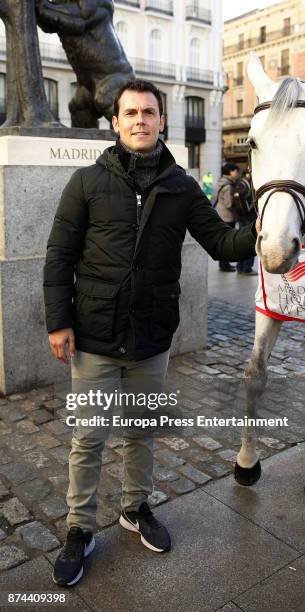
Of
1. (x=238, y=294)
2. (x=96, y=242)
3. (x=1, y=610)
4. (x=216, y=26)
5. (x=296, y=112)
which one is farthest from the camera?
(x=216, y=26)

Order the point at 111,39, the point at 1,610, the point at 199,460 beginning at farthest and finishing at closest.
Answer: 1. the point at 111,39
2. the point at 199,460
3. the point at 1,610

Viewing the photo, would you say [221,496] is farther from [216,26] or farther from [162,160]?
[216,26]

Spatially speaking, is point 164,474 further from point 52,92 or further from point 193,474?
point 52,92

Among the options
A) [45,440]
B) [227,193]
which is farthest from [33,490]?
[227,193]

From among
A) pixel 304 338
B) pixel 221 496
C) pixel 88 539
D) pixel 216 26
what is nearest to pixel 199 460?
pixel 221 496

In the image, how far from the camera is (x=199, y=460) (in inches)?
138

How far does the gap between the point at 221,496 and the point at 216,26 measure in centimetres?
4225

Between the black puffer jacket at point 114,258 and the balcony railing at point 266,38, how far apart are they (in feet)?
167

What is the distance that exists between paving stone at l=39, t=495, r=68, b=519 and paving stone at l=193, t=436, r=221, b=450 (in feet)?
3.54

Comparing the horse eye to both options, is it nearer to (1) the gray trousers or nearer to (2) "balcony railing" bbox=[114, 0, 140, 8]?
(1) the gray trousers

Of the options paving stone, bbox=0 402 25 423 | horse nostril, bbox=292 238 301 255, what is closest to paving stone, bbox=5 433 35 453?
paving stone, bbox=0 402 25 423

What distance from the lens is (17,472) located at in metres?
3.35

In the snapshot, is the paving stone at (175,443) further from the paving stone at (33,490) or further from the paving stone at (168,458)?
the paving stone at (33,490)

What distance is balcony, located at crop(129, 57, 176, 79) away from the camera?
119 feet
